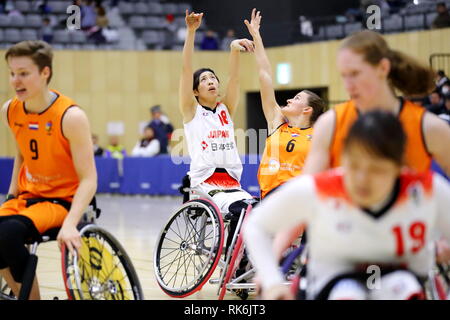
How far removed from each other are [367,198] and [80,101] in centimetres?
1715

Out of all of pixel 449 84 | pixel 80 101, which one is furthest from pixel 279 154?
pixel 80 101

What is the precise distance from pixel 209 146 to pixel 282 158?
25.8 inches

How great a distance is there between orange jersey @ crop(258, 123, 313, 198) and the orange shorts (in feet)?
5.58

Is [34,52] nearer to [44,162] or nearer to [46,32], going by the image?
[44,162]

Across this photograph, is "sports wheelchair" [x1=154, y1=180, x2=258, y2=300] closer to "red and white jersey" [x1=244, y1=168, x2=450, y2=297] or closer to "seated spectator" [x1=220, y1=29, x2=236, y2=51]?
"red and white jersey" [x1=244, y1=168, x2=450, y2=297]

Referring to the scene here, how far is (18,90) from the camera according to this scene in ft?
12.9

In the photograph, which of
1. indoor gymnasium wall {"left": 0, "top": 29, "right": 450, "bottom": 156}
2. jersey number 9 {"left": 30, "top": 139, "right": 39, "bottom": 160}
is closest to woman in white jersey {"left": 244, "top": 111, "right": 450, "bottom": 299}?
jersey number 9 {"left": 30, "top": 139, "right": 39, "bottom": 160}

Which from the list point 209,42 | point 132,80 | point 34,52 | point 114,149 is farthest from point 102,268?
point 209,42

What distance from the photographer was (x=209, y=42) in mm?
19688

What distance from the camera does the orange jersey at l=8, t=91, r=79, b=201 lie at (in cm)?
399

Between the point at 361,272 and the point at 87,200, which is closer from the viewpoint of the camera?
the point at 361,272

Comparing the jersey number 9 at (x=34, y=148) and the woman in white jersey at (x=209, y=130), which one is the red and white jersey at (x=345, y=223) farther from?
the woman in white jersey at (x=209, y=130)
